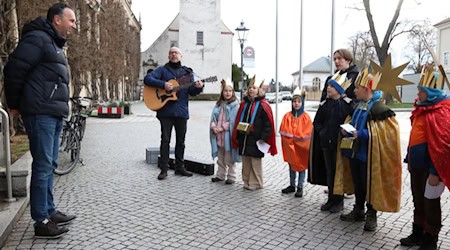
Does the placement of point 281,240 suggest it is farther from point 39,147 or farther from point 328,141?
point 39,147

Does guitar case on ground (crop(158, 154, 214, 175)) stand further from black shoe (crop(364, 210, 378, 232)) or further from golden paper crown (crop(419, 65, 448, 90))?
golden paper crown (crop(419, 65, 448, 90))

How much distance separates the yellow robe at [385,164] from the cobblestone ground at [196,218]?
0.41 meters

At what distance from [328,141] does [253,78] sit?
1.93m

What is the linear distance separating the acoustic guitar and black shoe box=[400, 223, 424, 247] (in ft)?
14.0

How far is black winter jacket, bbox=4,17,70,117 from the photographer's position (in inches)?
172

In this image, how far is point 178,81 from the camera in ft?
25.6

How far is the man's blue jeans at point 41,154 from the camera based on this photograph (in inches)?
179

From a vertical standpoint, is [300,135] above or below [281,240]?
above

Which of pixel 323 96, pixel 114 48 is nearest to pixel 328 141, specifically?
pixel 323 96

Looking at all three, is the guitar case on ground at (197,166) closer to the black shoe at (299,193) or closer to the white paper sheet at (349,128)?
the black shoe at (299,193)

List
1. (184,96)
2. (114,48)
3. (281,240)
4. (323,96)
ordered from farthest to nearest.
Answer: (114,48)
(184,96)
(323,96)
(281,240)

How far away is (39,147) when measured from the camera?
4.57 metres

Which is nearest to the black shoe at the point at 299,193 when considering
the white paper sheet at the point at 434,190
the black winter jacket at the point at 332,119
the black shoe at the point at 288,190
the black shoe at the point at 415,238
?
the black shoe at the point at 288,190

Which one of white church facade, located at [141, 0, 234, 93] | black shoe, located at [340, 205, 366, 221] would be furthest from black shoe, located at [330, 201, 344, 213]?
white church facade, located at [141, 0, 234, 93]
